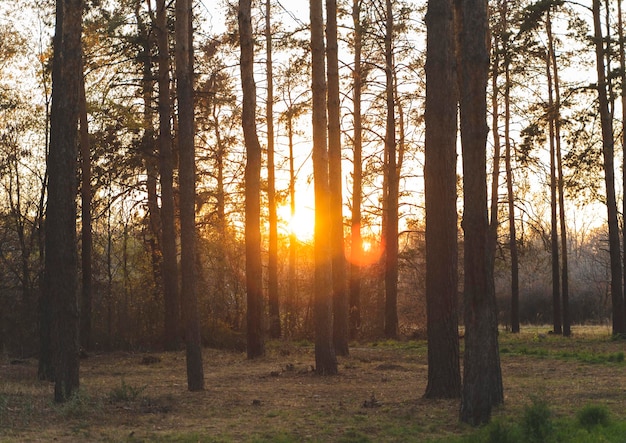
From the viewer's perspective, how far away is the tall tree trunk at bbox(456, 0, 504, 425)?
946 cm

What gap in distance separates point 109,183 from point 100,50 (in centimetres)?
469

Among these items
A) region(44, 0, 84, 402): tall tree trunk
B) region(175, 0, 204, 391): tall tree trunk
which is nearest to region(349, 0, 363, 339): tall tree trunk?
region(175, 0, 204, 391): tall tree trunk

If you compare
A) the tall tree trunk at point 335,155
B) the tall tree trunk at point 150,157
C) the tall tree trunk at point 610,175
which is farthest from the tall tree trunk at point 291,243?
the tall tree trunk at point 610,175

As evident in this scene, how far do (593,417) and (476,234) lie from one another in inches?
A: 93.2

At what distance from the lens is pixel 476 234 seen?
9.50 meters

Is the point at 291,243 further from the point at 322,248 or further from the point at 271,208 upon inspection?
the point at 322,248

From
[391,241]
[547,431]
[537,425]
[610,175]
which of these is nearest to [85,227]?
[391,241]

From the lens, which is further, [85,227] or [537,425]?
[85,227]

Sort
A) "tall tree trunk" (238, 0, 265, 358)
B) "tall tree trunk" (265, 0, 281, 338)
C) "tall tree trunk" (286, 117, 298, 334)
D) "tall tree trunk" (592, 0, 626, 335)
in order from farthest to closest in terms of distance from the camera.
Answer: "tall tree trunk" (286, 117, 298, 334)
"tall tree trunk" (265, 0, 281, 338)
"tall tree trunk" (592, 0, 626, 335)
"tall tree trunk" (238, 0, 265, 358)

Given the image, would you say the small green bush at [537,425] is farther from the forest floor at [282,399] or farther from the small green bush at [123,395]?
the small green bush at [123,395]

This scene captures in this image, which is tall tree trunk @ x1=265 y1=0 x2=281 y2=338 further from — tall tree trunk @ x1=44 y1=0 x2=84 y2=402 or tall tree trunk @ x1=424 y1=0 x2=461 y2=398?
tall tree trunk @ x1=424 y1=0 x2=461 y2=398

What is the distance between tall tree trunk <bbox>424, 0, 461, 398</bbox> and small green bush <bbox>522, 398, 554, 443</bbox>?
11.3ft

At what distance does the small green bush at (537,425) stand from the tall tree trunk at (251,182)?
12.2m

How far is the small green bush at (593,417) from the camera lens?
28.5 ft
